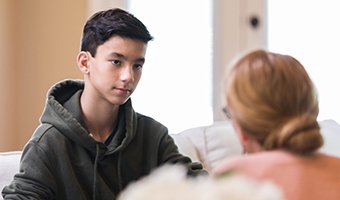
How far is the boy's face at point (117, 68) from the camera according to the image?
172 cm

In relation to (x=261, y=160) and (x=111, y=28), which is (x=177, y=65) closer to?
(x=111, y=28)

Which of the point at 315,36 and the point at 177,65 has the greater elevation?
the point at 315,36

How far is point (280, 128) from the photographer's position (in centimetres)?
96

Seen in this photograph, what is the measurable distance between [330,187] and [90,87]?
985 millimetres

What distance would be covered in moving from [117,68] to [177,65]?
1400 mm

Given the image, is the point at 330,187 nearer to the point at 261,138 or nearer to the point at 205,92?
the point at 261,138

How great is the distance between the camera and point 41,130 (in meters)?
1.70

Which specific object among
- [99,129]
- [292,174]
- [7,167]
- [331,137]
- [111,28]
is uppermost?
[111,28]

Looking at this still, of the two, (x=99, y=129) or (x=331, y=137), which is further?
(x=331, y=137)

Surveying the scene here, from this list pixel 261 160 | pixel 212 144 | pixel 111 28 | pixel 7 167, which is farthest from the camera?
pixel 212 144

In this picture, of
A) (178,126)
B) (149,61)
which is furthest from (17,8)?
(178,126)

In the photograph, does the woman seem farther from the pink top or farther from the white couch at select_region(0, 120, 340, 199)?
the white couch at select_region(0, 120, 340, 199)

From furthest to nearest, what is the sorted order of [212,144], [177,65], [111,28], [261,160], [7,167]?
[177,65] < [212,144] < [7,167] < [111,28] < [261,160]

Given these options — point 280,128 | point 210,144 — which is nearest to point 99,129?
point 210,144
